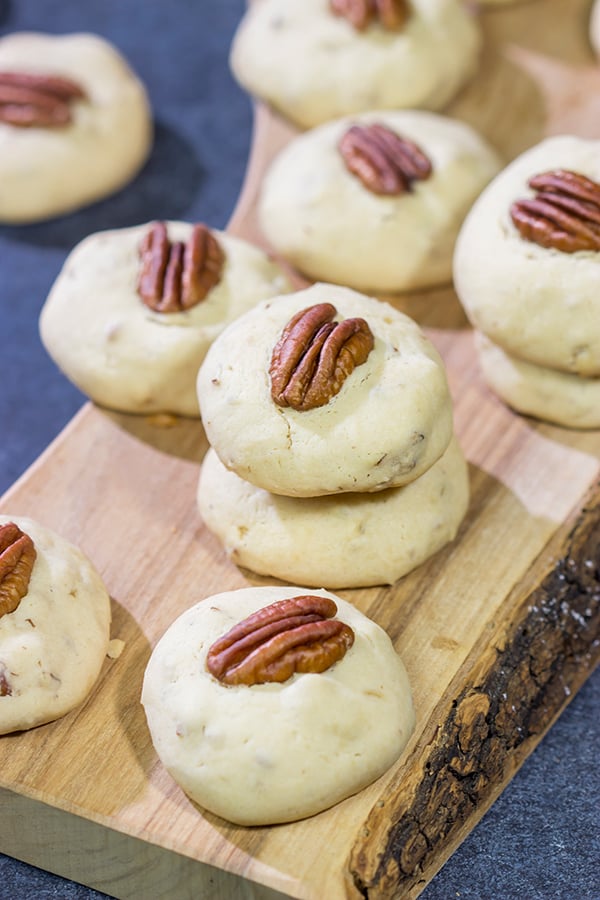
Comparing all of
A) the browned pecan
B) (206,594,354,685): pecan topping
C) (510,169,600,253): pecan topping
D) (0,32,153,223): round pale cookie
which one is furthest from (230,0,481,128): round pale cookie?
the browned pecan

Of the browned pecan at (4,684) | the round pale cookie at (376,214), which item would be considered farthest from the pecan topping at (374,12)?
the browned pecan at (4,684)

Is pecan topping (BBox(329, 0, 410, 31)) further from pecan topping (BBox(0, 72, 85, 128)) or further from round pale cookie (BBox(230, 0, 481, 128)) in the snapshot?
pecan topping (BBox(0, 72, 85, 128))

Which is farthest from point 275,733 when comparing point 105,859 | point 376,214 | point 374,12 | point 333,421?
point 374,12

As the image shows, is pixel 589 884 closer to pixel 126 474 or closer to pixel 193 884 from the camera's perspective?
pixel 193 884

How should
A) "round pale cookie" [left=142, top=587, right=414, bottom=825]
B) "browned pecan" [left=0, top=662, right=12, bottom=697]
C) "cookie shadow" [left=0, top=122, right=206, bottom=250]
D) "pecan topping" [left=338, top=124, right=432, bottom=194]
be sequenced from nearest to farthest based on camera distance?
"round pale cookie" [left=142, top=587, right=414, bottom=825] → "browned pecan" [left=0, top=662, right=12, bottom=697] → "pecan topping" [left=338, top=124, right=432, bottom=194] → "cookie shadow" [left=0, top=122, right=206, bottom=250]

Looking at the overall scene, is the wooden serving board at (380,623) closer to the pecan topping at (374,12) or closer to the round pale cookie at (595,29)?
the pecan topping at (374,12)

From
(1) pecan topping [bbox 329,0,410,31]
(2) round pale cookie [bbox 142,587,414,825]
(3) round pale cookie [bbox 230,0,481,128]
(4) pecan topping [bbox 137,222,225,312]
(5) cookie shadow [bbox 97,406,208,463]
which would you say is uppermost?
(1) pecan topping [bbox 329,0,410,31]

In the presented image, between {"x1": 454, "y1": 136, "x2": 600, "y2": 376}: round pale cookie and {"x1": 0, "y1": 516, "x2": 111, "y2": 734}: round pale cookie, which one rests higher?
{"x1": 454, "y1": 136, "x2": 600, "y2": 376}: round pale cookie
